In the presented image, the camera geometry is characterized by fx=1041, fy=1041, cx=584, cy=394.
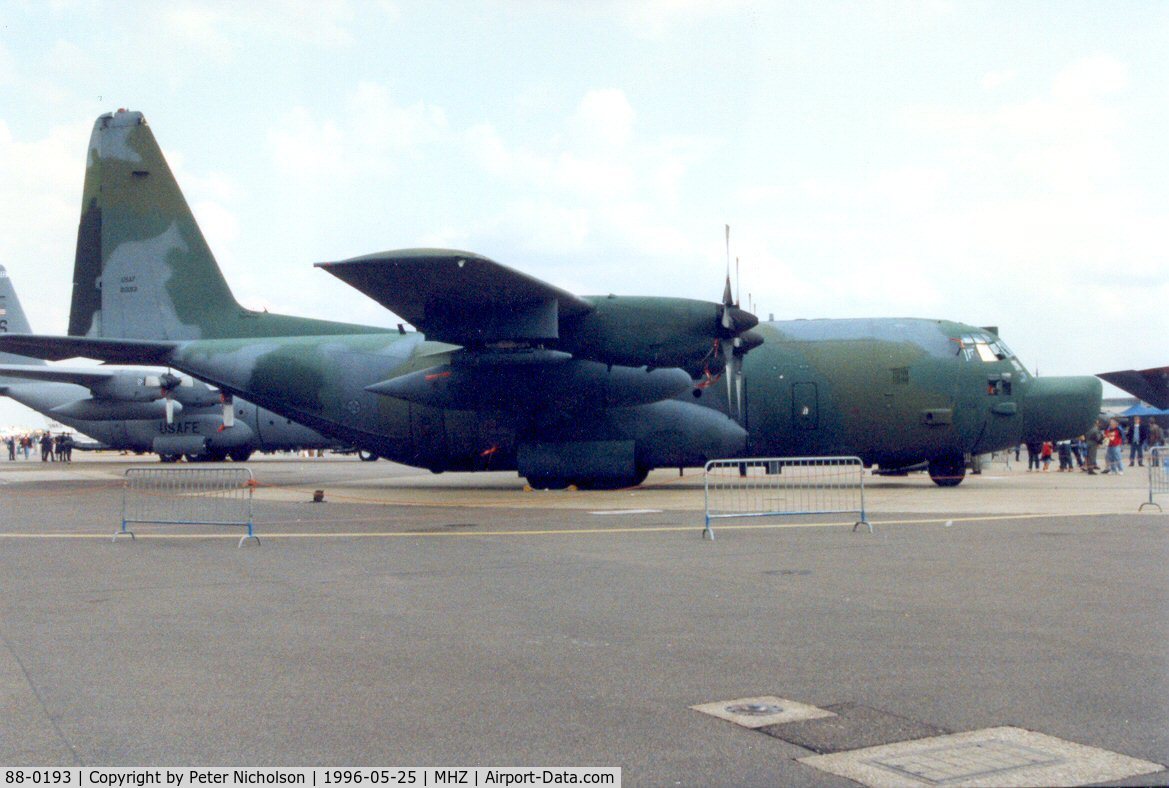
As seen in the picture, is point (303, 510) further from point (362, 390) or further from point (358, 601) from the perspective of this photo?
point (358, 601)

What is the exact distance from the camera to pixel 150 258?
84.3ft

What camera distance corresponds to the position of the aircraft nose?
69.6ft

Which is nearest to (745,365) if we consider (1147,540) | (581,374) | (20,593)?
(581,374)

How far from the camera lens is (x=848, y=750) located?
15.1 feet

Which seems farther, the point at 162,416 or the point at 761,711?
the point at 162,416

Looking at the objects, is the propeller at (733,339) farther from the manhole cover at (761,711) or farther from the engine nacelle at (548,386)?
the manhole cover at (761,711)

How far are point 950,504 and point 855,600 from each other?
33.3ft

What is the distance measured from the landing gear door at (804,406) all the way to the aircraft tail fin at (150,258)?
1095cm

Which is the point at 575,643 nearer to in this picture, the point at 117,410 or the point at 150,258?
the point at 150,258

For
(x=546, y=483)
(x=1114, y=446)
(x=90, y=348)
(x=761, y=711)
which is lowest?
(x=761, y=711)

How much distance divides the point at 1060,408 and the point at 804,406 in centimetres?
518

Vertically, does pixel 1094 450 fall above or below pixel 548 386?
below

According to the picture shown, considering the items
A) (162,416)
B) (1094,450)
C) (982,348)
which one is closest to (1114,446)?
(1094,450)

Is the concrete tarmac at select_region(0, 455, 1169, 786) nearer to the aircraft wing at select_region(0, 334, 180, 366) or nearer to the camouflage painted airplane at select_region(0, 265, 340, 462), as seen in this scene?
the aircraft wing at select_region(0, 334, 180, 366)
